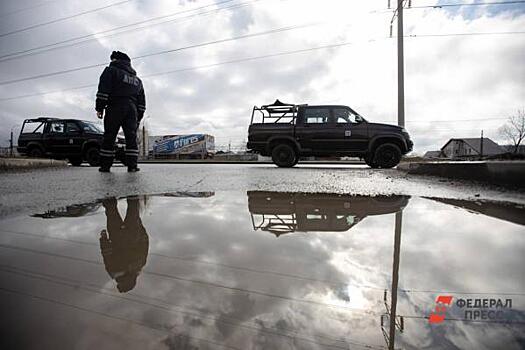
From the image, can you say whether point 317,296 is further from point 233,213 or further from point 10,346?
point 233,213

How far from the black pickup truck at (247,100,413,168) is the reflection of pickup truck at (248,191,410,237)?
5306 millimetres

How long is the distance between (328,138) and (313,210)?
611cm

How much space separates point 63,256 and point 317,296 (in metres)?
1.12

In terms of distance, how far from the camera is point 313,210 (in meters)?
2.21

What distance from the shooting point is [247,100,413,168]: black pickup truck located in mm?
7691

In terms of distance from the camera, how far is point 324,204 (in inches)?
95.6

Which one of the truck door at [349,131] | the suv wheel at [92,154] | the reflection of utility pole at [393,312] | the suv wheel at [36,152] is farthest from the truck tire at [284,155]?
the suv wheel at [36,152]

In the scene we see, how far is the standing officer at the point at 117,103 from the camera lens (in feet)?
17.4

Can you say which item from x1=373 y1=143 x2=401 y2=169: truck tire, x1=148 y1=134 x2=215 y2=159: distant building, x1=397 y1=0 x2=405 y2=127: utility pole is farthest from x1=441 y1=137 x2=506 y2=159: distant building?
x1=373 y1=143 x2=401 y2=169: truck tire

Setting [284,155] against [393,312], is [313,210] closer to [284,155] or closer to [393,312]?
[393,312]

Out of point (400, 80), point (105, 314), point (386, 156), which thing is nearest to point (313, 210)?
point (105, 314)

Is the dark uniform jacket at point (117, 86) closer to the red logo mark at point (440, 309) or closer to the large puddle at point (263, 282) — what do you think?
the large puddle at point (263, 282)

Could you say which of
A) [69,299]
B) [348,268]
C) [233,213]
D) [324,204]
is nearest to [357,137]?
[324,204]

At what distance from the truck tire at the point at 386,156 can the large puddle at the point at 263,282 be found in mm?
6023
